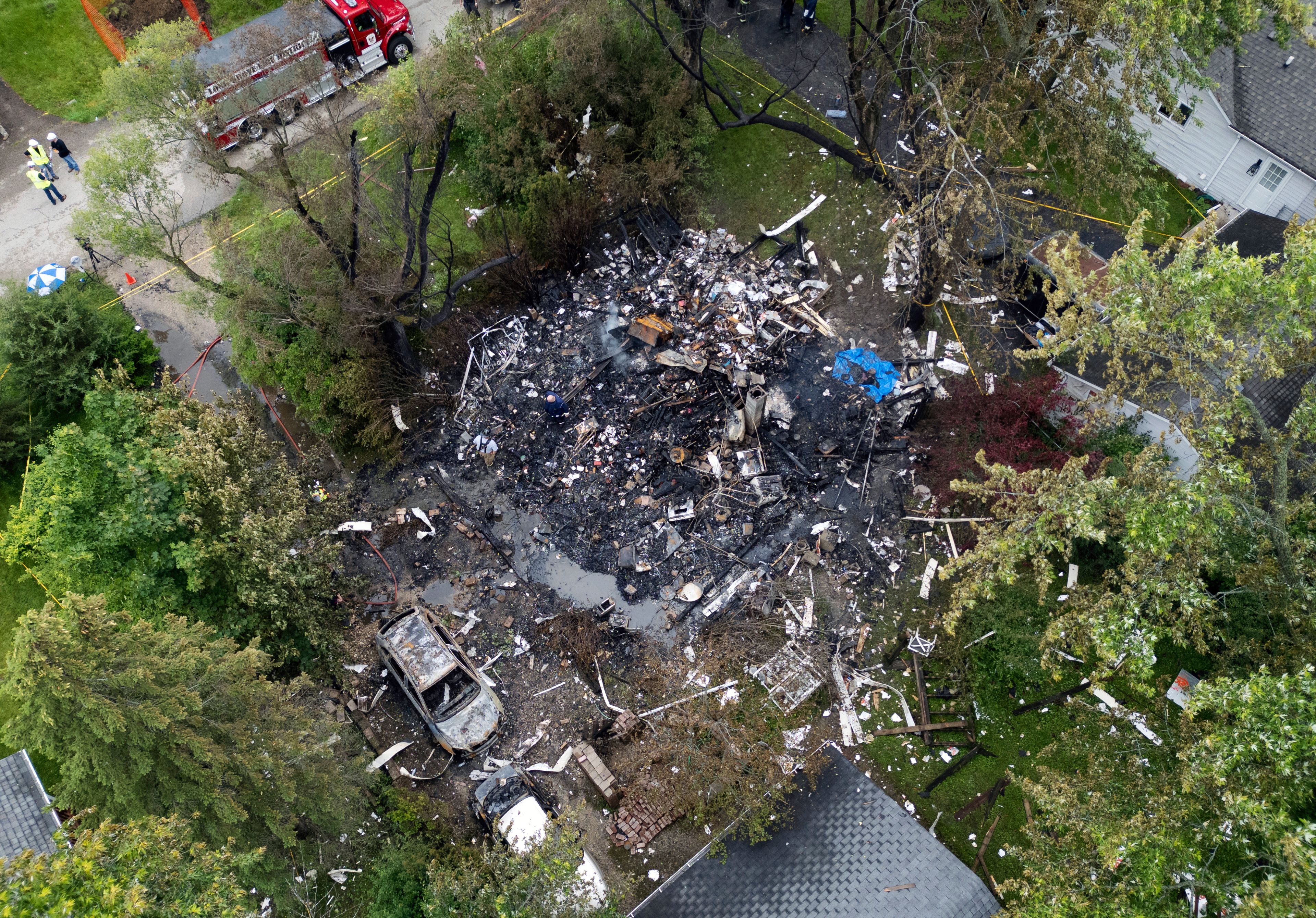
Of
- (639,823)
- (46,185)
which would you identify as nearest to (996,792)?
(639,823)

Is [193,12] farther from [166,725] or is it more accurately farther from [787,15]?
[166,725]

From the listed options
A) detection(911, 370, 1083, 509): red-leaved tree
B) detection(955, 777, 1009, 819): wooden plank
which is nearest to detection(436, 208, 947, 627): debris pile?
detection(911, 370, 1083, 509): red-leaved tree

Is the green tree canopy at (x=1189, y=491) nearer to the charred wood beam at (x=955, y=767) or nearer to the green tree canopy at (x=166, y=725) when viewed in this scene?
the charred wood beam at (x=955, y=767)

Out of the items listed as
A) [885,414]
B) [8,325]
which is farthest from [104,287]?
[885,414]

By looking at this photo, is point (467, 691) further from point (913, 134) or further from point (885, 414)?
point (913, 134)

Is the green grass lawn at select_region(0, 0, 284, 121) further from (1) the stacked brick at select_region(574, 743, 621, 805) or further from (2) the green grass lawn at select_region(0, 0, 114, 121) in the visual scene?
(1) the stacked brick at select_region(574, 743, 621, 805)

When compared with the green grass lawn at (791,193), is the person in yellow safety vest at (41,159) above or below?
above

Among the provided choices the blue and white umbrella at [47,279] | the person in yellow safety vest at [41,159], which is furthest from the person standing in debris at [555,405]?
the person in yellow safety vest at [41,159]
